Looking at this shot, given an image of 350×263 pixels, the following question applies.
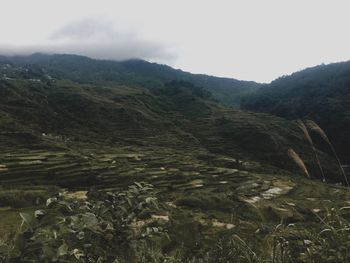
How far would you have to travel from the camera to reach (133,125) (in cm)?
17950

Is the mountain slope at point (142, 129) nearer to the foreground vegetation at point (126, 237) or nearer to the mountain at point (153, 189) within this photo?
the mountain at point (153, 189)

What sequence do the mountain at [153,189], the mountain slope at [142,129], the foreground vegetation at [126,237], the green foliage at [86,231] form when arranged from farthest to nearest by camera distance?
the mountain slope at [142,129] → the mountain at [153,189] → the foreground vegetation at [126,237] → the green foliage at [86,231]

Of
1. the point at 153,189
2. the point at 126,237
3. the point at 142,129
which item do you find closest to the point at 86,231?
the point at 126,237

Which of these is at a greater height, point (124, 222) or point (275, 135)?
point (124, 222)

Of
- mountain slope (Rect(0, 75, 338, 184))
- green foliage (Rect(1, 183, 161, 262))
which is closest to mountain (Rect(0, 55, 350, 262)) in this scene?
green foliage (Rect(1, 183, 161, 262))

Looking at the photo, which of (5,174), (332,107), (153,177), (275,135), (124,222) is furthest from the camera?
(332,107)

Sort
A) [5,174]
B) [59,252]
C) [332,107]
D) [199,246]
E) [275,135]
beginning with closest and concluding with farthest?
[59,252], [199,246], [5,174], [275,135], [332,107]

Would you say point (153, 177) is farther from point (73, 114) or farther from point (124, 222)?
point (73, 114)

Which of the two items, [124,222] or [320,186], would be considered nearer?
[124,222]

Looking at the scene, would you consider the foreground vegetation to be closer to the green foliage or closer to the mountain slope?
the green foliage

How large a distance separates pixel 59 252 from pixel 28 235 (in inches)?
12.3

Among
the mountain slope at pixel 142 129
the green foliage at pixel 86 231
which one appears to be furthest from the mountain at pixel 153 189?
the mountain slope at pixel 142 129

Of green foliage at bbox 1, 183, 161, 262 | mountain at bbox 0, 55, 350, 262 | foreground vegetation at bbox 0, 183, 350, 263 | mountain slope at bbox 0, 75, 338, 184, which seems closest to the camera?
green foliage at bbox 1, 183, 161, 262

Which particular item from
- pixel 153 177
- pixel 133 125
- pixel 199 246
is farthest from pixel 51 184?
pixel 133 125
